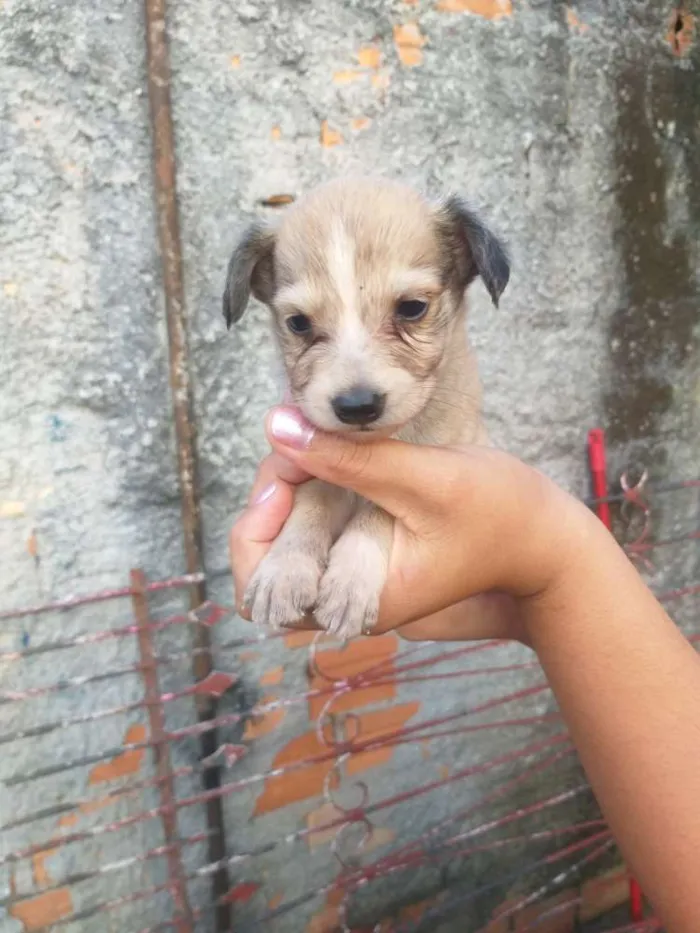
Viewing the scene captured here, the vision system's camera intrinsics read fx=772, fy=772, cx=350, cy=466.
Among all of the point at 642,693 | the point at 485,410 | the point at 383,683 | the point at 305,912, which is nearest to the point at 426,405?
the point at 642,693

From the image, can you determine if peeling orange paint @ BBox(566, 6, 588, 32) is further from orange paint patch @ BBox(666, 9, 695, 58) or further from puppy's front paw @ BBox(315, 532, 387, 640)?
puppy's front paw @ BBox(315, 532, 387, 640)

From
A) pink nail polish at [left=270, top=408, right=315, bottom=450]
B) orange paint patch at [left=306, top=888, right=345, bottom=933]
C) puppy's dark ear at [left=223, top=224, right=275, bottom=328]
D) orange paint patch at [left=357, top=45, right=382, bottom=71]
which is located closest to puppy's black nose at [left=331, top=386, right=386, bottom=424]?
pink nail polish at [left=270, top=408, right=315, bottom=450]

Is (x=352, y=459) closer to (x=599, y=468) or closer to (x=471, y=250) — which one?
(x=471, y=250)

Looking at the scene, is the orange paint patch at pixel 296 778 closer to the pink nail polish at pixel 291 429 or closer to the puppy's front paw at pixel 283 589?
the puppy's front paw at pixel 283 589

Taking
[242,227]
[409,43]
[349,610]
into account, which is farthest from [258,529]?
[409,43]

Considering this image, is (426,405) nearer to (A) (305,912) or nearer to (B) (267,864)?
(B) (267,864)

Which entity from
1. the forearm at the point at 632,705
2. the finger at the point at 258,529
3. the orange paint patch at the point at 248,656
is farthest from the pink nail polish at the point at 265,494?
the orange paint patch at the point at 248,656

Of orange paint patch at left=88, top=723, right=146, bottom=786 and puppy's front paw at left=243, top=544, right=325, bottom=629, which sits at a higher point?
puppy's front paw at left=243, top=544, right=325, bottom=629
